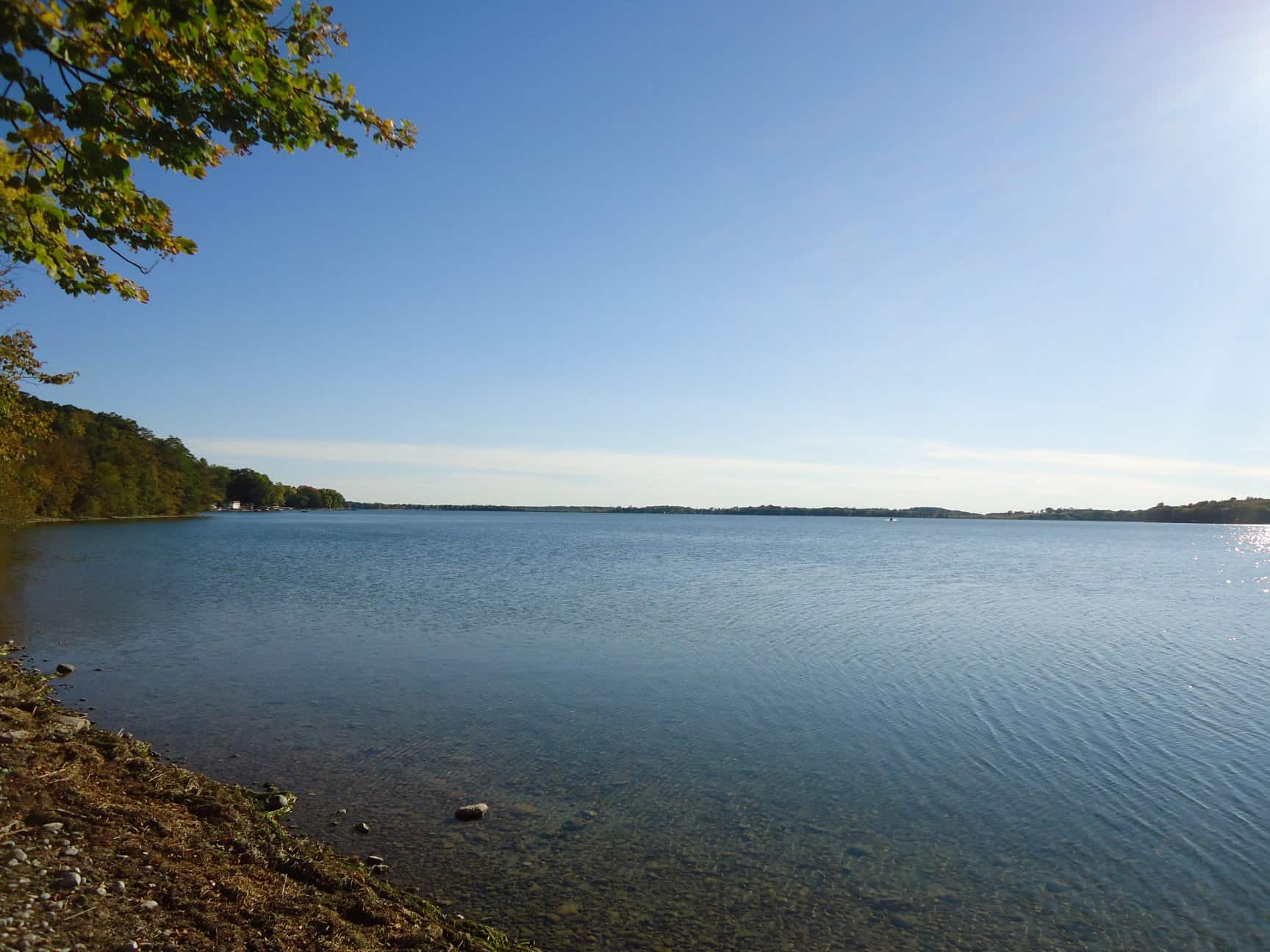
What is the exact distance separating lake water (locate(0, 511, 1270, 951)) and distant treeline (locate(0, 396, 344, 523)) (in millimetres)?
57972

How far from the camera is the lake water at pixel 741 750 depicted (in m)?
8.39

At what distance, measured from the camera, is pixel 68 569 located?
42.0 m

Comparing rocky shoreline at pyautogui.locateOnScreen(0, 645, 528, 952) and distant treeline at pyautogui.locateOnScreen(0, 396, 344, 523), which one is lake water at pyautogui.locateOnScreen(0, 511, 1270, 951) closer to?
rocky shoreline at pyautogui.locateOnScreen(0, 645, 528, 952)

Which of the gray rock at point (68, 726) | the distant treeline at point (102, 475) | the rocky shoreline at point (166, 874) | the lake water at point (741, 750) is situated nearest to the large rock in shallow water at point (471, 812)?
the lake water at point (741, 750)

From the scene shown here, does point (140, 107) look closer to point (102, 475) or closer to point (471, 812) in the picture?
point (471, 812)

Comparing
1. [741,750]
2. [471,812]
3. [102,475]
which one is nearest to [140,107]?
[471,812]

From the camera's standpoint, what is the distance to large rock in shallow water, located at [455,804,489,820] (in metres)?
10.2

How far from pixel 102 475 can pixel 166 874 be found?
132m

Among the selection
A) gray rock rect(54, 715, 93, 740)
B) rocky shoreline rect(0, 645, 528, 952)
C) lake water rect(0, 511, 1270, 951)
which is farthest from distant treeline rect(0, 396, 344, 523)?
rocky shoreline rect(0, 645, 528, 952)

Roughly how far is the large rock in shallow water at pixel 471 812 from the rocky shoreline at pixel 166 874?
5.02 feet

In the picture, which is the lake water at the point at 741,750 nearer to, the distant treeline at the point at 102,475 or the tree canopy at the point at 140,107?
the tree canopy at the point at 140,107

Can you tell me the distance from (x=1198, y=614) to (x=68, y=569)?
58.8 m

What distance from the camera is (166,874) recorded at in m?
6.40

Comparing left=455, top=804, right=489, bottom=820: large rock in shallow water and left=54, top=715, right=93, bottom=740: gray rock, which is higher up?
left=54, top=715, right=93, bottom=740: gray rock
